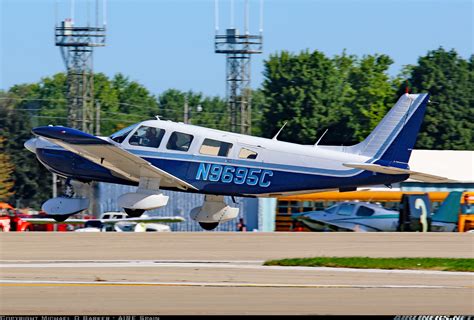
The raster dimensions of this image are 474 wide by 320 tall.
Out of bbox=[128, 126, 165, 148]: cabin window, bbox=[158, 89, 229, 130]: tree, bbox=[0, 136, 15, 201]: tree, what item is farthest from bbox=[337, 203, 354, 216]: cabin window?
bbox=[158, 89, 229, 130]: tree

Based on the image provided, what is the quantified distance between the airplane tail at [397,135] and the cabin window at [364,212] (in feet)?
19.3

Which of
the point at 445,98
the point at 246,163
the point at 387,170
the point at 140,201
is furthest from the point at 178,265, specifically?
the point at 445,98

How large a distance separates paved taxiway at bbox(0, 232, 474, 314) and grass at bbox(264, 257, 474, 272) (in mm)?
360

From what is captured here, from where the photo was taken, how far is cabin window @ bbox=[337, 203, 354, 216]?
1152 inches

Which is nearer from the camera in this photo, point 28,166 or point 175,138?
point 175,138

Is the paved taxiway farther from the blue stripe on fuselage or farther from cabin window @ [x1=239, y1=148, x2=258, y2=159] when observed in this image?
cabin window @ [x1=239, y1=148, x2=258, y2=159]

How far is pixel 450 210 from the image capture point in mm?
29219

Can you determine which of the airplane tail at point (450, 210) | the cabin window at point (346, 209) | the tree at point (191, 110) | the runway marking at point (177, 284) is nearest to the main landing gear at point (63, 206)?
the runway marking at point (177, 284)

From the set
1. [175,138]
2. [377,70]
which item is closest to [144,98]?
[377,70]

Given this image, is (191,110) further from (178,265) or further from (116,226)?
(178,265)

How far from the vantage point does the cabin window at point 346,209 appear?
96.0 feet

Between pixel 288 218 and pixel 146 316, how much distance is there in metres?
25.9

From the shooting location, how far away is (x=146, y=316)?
1103cm

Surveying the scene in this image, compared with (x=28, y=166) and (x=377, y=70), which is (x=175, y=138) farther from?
(x=377, y=70)
